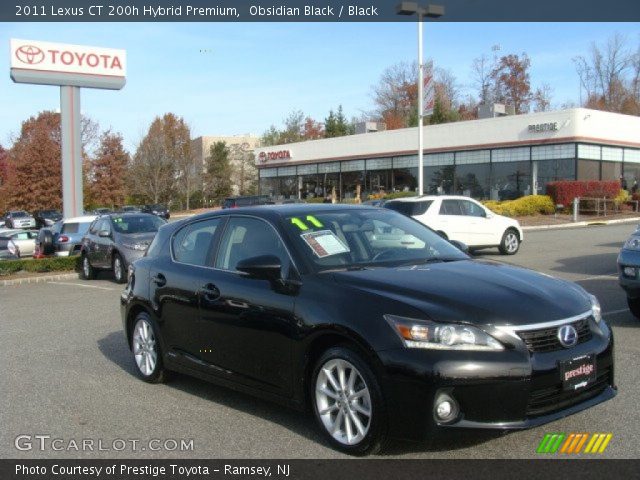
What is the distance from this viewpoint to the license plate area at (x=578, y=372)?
4.37 meters

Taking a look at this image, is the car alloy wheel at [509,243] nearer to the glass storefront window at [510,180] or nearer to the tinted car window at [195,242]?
the tinted car window at [195,242]

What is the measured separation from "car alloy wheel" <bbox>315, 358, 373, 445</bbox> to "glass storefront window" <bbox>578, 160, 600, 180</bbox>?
115ft

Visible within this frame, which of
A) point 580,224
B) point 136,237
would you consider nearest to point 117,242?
point 136,237

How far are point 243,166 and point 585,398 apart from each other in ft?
268

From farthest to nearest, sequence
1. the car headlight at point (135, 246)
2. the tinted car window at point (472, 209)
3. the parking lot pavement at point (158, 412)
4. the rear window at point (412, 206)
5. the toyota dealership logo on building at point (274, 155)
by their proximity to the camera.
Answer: the toyota dealership logo on building at point (274, 155) → the tinted car window at point (472, 209) → the rear window at point (412, 206) → the car headlight at point (135, 246) → the parking lot pavement at point (158, 412)

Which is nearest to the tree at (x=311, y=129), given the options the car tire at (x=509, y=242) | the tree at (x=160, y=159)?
the tree at (x=160, y=159)

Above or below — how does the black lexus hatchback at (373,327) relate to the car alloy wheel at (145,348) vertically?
above

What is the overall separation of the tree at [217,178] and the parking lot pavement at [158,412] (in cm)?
6806

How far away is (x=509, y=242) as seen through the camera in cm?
1862

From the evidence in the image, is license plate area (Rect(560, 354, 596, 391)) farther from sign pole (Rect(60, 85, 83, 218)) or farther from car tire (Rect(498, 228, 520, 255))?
sign pole (Rect(60, 85, 83, 218))

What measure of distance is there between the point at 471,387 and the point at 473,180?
128 feet

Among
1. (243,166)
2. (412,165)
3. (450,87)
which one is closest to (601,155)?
(412,165)

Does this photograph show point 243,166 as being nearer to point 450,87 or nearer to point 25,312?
point 450,87

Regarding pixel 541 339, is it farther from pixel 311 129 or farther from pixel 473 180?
pixel 311 129
